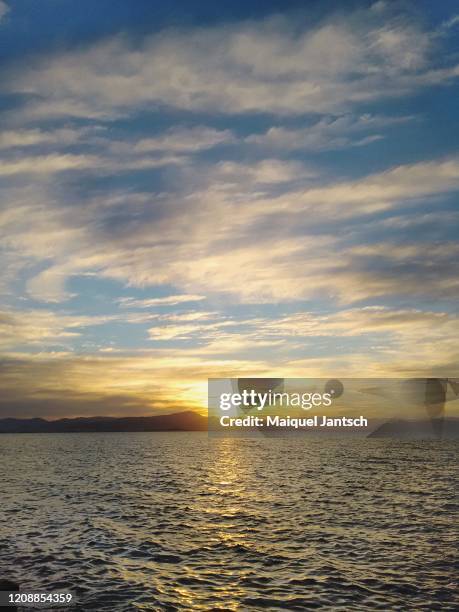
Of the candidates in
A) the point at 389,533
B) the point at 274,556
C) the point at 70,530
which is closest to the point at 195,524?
the point at 70,530

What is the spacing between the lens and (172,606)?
75.5 ft

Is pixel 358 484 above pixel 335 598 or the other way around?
the other way around

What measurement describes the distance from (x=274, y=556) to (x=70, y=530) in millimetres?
16919

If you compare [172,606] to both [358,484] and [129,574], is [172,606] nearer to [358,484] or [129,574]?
[129,574]

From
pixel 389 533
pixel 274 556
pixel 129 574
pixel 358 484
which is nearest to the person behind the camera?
pixel 129 574

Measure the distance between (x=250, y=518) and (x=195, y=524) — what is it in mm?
5118

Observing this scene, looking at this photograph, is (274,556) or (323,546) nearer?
(274,556)

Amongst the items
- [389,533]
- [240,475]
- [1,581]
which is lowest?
[240,475]

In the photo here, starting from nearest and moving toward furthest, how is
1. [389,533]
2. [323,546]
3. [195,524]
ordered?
[323,546]
[389,533]
[195,524]

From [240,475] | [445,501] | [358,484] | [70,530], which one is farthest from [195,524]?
[240,475]

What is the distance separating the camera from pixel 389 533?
37188 mm

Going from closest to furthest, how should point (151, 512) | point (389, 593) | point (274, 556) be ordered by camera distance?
point (389, 593) < point (274, 556) < point (151, 512)

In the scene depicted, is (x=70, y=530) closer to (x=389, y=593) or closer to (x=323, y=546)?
(x=323, y=546)

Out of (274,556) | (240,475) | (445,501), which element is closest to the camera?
(274,556)
